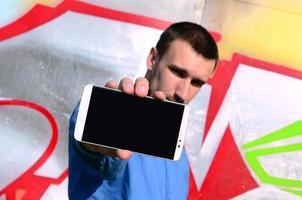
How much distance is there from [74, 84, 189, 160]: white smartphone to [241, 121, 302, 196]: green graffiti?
3.61ft

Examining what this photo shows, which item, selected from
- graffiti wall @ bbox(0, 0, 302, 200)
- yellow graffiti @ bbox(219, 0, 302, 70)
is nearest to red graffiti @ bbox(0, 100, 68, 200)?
graffiti wall @ bbox(0, 0, 302, 200)

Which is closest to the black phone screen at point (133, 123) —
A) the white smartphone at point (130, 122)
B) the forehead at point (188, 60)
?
the white smartphone at point (130, 122)

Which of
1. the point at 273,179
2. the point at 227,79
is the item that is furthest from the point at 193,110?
the point at 273,179

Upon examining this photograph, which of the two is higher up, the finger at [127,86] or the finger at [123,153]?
the finger at [127,86]

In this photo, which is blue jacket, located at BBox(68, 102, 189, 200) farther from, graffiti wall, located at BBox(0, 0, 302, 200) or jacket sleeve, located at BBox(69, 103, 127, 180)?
graffiti wall, located at BBox(0, 0, 302, 200)

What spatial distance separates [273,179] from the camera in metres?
1.93

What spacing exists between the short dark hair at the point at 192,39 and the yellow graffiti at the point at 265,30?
61 centimetres

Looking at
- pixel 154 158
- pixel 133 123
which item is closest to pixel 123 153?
pixel 133 123

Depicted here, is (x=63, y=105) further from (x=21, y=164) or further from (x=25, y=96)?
(x=21, y=164)

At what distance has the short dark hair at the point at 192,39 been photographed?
1260mm

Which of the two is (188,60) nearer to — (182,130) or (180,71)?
(180,71)

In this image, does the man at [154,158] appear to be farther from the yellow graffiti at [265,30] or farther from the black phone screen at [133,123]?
the yellow graffiti at [265,30]

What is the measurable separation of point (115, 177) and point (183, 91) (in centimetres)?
30

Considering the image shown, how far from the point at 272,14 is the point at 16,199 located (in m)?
1.08
